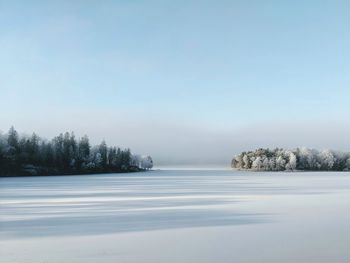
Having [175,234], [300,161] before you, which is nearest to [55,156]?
[300,161]

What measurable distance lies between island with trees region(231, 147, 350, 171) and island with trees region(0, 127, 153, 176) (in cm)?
4284

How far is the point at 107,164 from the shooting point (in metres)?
120

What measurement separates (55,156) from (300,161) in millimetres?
76832

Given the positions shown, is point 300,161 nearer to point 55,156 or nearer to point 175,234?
point 55,156

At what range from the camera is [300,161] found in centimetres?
13900

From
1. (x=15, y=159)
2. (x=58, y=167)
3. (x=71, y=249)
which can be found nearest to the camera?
(x=71, y=249)

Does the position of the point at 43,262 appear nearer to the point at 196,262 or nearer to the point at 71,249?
the point at 71,249

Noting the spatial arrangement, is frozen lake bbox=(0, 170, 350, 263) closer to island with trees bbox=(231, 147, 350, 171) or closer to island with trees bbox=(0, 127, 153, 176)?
island with trees bbox=(0, 127, 153, 176)

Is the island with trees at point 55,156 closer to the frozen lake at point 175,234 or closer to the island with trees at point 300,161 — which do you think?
the island with trees at point 300,161

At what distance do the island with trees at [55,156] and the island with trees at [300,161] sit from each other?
42.8 m

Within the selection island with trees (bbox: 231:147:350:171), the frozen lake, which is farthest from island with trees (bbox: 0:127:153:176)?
the frozen lake

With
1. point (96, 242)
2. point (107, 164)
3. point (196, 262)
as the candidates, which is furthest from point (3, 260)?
point (107, 164)

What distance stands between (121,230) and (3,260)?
4.13m

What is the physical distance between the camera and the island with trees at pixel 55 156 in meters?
89.9
